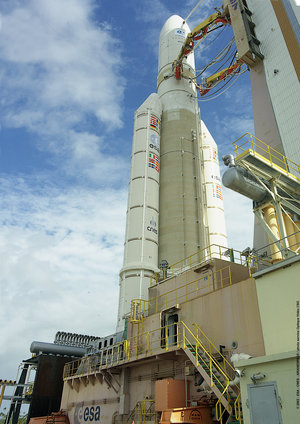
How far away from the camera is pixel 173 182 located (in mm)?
28047

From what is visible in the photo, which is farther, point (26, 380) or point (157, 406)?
point (26, 380)

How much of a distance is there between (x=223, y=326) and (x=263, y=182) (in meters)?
A: 5.78

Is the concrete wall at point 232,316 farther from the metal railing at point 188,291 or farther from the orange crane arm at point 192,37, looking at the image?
the orange crane arm at point 192,37

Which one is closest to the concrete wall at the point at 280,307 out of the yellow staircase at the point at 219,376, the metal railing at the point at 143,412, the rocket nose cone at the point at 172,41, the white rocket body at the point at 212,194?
the yellow staircase at the point at 219,376

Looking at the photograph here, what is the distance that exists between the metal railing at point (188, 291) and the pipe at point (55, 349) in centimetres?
700

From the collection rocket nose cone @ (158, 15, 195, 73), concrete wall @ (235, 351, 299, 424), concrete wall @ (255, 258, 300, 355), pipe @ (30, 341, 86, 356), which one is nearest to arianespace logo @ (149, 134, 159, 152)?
rocket nose cone @ (158, 15, 195, 73)

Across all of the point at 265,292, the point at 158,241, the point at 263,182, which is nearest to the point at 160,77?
the point at 158,241

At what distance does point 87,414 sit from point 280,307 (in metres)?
13.0

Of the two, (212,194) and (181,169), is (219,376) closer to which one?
(181,169)

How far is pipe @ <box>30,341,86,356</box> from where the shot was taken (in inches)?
895

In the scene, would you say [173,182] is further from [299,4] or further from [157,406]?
[157,406]

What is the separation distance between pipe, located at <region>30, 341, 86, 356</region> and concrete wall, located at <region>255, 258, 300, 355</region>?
17.4 meters

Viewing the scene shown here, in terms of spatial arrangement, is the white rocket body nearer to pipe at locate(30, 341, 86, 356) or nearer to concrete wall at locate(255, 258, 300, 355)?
pipe at locate(30, 341, 86, 356)

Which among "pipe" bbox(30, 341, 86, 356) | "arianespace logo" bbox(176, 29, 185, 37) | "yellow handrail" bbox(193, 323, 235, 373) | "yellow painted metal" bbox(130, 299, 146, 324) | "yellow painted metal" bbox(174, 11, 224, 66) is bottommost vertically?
"yellow handrail" bbox(193, 323, 235, 373)
